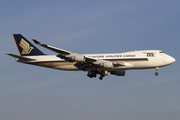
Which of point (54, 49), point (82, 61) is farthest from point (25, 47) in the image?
point (82, 61)

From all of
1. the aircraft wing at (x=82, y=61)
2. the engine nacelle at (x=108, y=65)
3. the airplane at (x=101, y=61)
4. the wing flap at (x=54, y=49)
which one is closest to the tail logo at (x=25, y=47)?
the airplane at (x=101, y=61)

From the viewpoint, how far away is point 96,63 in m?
48.8

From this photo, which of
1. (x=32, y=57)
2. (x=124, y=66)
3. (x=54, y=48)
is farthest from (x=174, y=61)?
(x=32, y=57)

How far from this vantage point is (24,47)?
56656 millimetres

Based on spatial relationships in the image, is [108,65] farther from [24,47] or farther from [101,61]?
[24,47]

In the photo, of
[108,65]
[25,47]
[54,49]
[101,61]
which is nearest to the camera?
[54,49]

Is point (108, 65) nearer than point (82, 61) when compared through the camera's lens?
No

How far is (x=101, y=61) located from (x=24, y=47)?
57.9 ft

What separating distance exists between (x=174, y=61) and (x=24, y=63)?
2819 cm

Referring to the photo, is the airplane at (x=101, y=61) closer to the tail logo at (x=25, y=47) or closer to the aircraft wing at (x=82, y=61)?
the aircraft wing at (x=82, y=61)

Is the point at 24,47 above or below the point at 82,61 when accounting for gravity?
above

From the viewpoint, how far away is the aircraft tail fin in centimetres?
5578

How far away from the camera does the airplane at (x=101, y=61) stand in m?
47.5

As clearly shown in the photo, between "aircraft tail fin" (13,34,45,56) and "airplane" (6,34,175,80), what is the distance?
3.42 feet
